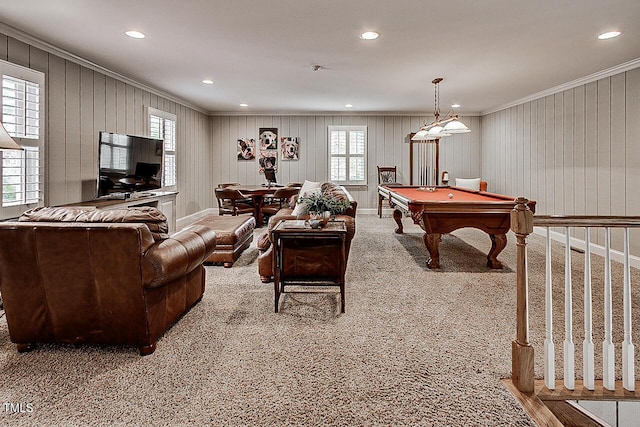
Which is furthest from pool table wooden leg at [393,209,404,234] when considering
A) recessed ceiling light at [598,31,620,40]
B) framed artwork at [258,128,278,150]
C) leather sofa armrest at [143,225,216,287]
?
leather sofa armrest at [143,225,216,287]

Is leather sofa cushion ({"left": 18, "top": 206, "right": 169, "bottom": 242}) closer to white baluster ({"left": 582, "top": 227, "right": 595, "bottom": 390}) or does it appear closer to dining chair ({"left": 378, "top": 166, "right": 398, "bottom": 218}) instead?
white baluster ({"left": 582, "top": 227, "right": 595, "bottom": 390})

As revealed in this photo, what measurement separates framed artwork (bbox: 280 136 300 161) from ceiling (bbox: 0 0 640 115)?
2.85 m

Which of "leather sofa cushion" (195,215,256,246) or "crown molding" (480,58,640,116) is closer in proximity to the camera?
"leather sofa cushion" (195,215,256,246)

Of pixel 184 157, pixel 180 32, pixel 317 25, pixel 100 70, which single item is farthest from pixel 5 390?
pixel 184 157

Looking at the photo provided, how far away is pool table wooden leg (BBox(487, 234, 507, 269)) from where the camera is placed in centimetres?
450

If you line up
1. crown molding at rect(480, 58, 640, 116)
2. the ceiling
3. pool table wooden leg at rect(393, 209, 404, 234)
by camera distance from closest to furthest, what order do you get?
the ceiling < crown molding at rect(480, 58, 640, 116) < pool table wooden leg at rect(393, 209, 404, 234)

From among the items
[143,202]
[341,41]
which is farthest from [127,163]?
[341,41]

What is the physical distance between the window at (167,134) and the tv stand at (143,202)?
92 cm

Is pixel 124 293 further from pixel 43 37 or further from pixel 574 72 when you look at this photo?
pixel 574 72

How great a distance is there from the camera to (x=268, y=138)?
954cm

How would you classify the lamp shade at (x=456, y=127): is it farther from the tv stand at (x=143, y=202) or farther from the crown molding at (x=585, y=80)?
the tv stand at (x=143, y=202)

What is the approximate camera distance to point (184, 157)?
8086mm

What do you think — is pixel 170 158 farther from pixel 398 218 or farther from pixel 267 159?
pixel 398 218

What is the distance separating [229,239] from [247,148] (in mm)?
5326
